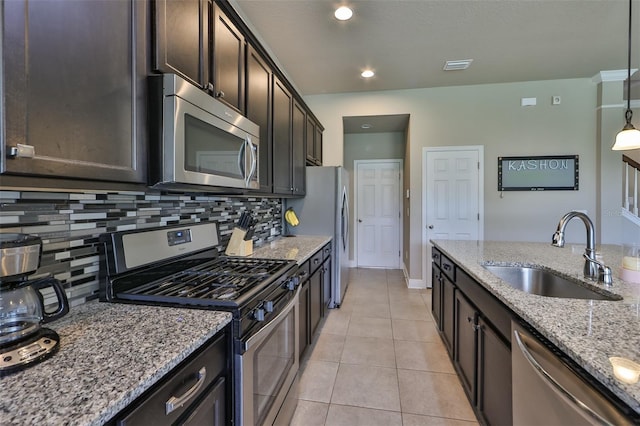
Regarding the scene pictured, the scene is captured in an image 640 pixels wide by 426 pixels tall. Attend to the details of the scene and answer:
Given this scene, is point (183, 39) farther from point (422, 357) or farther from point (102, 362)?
point (422, 357)

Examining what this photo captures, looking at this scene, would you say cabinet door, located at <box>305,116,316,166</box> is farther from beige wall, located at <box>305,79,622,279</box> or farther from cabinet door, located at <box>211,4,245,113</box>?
cabinet door, located at <box>211,4,245,113</box>

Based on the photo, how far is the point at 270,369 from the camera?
4.43ft

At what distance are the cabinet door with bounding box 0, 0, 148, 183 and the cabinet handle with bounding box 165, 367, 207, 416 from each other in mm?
673

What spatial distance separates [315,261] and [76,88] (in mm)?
1986

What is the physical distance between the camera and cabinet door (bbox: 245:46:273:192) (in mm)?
1960

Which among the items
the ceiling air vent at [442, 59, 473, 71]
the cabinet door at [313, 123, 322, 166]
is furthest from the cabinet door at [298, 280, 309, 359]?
the ceiling air vent at [442, 59, 473, 71]

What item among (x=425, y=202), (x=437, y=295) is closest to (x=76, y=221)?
(x=437, y=295)

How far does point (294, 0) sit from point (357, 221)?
12.5 ft

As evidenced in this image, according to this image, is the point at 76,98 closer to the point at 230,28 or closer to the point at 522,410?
the point at 230,28

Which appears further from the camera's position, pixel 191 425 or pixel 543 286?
pixel 543 286

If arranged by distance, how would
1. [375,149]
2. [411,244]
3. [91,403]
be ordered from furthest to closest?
[375,149], [411,244], [91,403]

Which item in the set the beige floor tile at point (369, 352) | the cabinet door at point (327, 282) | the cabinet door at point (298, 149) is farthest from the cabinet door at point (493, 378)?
the cabinet door at point (298, 149)

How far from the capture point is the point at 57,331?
0.88 meters

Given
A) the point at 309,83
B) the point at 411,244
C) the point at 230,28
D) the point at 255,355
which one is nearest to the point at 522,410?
the point at 255,355
